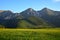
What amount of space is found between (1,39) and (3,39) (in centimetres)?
53

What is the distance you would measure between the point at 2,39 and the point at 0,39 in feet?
1.71

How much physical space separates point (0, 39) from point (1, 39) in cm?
26

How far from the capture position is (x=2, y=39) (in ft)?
137

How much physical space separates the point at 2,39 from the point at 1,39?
0.87 ft

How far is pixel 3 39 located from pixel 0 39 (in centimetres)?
78

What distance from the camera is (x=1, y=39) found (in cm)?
4172

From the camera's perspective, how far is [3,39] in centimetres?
4172
